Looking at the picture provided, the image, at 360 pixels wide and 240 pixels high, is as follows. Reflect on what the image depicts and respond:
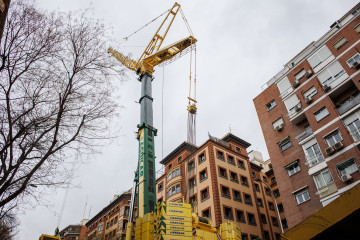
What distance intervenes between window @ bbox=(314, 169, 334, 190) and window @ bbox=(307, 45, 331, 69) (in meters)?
12.1

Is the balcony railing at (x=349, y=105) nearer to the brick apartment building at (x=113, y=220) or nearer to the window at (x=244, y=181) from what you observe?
the window at (x=244, y=181)

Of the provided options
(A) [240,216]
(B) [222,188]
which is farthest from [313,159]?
(A) [240,216]

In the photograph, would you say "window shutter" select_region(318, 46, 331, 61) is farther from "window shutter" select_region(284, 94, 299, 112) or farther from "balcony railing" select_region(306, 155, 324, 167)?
"balcony railing" select_region(306, 155, 324, 167)

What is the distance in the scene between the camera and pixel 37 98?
988 centimetres

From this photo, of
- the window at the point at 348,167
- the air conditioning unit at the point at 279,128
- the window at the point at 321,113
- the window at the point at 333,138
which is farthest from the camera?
the air conditioning unit at the point at 279,128

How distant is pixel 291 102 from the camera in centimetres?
2858

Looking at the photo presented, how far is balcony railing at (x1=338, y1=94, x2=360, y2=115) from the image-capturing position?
22234 millimetres

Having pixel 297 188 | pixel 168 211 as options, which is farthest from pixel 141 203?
pixel 297 188

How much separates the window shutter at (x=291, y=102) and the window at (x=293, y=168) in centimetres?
651

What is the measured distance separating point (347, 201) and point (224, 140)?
39.3m

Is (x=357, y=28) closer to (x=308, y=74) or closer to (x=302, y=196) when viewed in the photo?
(x=308, y=74)

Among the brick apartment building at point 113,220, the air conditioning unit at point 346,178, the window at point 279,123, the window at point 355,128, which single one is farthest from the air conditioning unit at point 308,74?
the brick apartment building at point 113,220

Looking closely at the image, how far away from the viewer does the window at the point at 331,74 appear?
81.0 ft

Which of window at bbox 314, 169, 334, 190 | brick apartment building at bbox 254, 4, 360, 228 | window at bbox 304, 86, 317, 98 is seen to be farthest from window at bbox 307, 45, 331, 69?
window at bbox 314, 169, 334, 190
